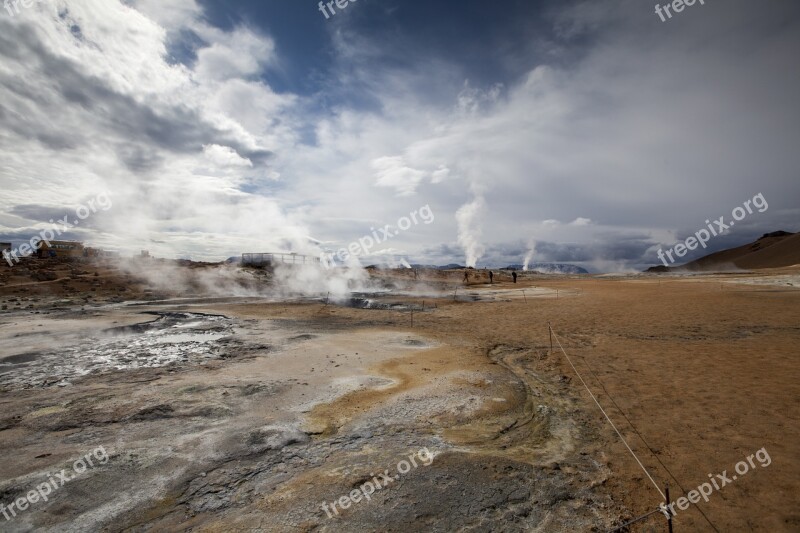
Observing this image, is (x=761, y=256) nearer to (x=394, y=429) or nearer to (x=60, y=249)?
(x=394, y=429)

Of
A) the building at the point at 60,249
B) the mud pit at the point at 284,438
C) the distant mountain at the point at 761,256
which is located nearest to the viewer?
the mud pit at the point at 284,438

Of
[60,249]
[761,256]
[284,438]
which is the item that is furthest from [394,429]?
[761,256]

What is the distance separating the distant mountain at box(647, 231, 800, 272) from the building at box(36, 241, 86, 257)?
12619cm

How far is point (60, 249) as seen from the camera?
159ft

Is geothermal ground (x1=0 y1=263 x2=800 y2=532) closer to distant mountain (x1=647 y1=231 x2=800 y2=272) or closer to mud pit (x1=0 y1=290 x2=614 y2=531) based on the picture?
mud pit (x1=0 y1=290 x2=614 y2=531)

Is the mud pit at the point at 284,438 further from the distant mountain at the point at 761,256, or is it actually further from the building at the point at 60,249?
the distant mountain at the point at 761,256

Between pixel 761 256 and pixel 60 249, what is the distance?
472ft

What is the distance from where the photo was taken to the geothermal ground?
4.18 meters

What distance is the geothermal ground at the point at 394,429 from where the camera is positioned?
418 cm

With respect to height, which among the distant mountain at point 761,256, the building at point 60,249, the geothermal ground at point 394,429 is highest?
the building at point 60,249

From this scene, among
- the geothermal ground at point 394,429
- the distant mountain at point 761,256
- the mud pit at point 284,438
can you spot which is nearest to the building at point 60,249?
the geothermal ground at point 394,429

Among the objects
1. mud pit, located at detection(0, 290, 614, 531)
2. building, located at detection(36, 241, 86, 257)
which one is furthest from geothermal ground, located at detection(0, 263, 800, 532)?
building, located at detection(36, 241, 86, 257)

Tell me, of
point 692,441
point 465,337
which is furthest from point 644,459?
point 465,337

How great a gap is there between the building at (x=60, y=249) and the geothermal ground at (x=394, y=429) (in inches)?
1830
